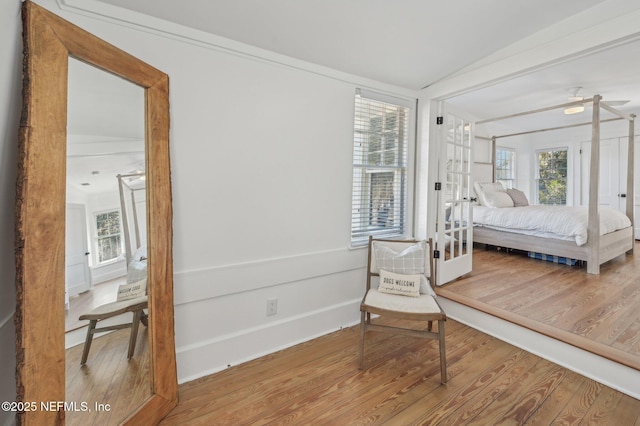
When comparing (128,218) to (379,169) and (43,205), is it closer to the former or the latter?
(43,205)

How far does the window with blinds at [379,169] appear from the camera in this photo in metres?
2.63

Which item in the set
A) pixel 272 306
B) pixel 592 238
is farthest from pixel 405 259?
pixel 592 238

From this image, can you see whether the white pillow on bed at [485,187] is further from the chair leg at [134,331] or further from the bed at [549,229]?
the chair leg at [134,331]

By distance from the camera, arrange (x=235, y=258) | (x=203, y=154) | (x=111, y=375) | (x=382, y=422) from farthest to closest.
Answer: (x=235, y=258), (x=203, y=154), (x=382, y=422), (x=111, y=375)

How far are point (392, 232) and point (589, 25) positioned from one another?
6.51 feet

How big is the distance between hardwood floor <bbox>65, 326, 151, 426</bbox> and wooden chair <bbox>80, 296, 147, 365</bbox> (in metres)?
0.02

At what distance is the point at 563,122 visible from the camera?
20.0 ft

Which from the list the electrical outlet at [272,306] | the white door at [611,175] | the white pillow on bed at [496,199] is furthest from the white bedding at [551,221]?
the electrical outlet at [272,306]

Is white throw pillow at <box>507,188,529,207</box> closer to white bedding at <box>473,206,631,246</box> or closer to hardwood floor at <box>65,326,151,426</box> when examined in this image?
white bedding at <box>473,206,631,246</box>

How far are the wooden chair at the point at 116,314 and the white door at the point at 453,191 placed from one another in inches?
100

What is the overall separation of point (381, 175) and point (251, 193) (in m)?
1.29

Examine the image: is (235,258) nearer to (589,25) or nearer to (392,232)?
(392,232)

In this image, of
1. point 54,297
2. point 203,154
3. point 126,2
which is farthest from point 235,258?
point 126,2

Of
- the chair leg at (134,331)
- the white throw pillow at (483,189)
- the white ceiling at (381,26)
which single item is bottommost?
the chair leg at (134,331)
